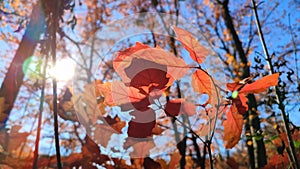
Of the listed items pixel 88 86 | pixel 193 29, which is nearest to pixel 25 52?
pixel 88 86

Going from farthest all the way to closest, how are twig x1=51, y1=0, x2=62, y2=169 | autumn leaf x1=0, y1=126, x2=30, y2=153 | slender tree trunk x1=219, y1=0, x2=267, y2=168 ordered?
slender tree trunk x1=219, y1=0, x2=267, y2=168
autumn leaf x1=0, y1=126, x2=30, y2=153
twig x1=51, y1=0, x2=62, y2=169

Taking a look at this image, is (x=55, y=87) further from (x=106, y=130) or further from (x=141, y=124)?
(x=106, y=130)

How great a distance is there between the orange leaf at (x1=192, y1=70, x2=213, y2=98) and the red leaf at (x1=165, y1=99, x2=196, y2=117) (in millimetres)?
60

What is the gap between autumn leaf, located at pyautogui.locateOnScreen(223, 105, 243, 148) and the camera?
0.49 m

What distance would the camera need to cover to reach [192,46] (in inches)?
17.4

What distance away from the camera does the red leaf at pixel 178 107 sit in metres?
0.50

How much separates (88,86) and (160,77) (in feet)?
1.15

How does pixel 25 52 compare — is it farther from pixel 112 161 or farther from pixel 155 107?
pixel 155 107

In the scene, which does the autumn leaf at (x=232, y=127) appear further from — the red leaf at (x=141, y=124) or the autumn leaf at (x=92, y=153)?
the autumn leaf at (x=92, y=153)

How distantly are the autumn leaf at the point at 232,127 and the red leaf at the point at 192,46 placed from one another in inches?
4.4

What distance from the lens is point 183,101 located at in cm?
55

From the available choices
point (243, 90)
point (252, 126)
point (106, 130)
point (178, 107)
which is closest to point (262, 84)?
point (243, 90)

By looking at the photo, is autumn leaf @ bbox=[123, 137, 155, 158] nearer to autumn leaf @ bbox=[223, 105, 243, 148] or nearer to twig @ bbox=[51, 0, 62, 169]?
autumn leaf @ bbox=[223, 105, 243, 148]

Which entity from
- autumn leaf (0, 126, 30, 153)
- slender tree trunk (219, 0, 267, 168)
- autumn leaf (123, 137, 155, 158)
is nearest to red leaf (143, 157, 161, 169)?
autumn leaf (123, 137, 155, 158)
